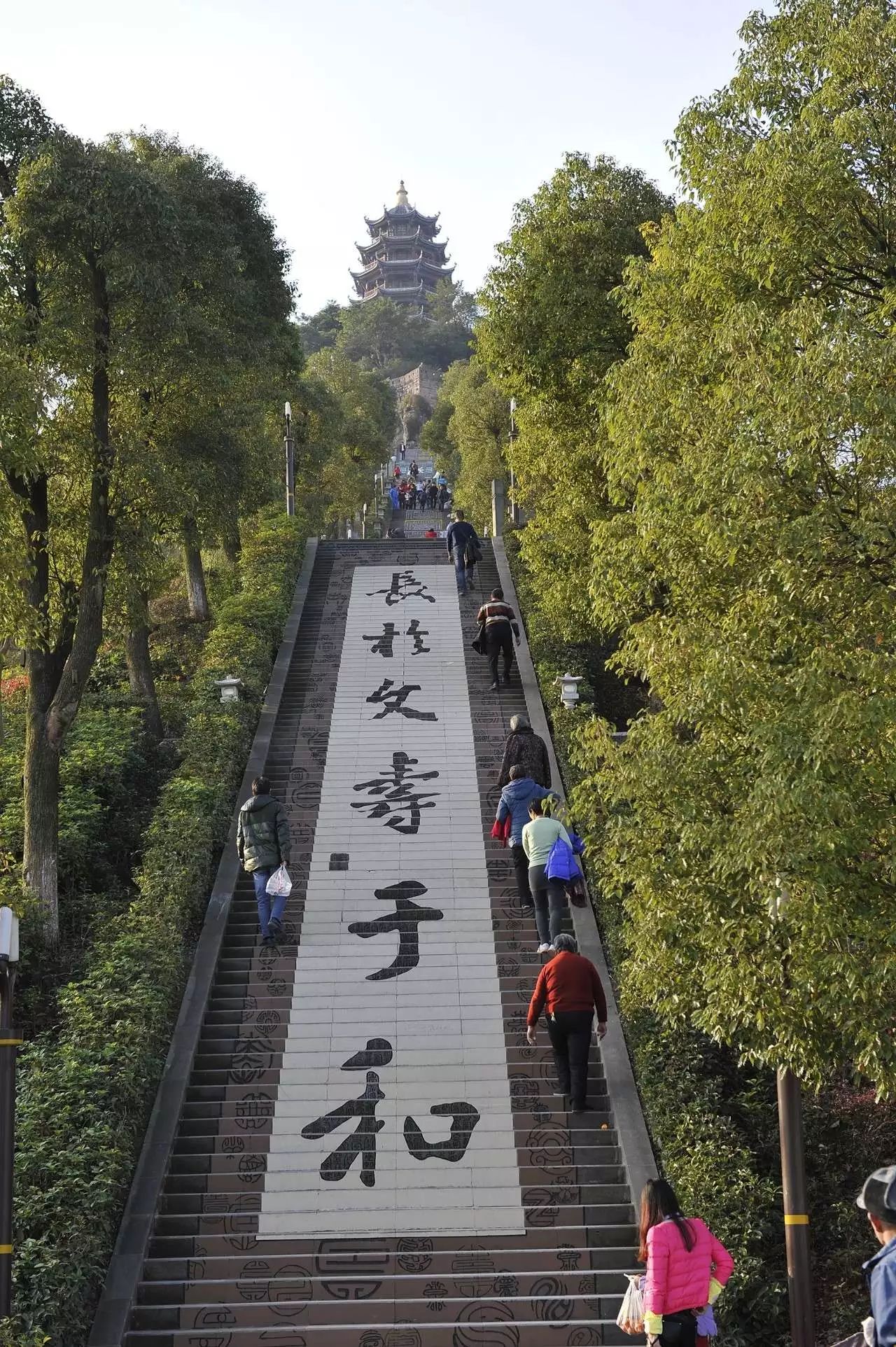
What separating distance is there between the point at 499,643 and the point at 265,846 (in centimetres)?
600

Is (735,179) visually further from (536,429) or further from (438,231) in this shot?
(438,231)

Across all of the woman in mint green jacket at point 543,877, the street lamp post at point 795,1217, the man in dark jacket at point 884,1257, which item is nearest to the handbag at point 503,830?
the woman in mint green jacket at point 543,877

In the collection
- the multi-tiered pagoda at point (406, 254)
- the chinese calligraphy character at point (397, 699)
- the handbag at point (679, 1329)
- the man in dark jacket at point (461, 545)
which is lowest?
the handbag at point (679, 1329)

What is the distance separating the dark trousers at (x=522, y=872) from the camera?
35.7 feet

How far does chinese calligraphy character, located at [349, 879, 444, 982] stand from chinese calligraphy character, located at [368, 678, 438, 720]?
3.89 meters

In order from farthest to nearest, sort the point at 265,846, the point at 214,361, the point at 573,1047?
the point at 214,361, the point at 265,846, the point at 573,1047

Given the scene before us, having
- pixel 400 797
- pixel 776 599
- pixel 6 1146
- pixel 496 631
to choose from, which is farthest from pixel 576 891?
pixel 496 631

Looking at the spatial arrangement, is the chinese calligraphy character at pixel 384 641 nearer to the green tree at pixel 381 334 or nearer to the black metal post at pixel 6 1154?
the black metal post at pixel 6 1154

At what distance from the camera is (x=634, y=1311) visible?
567 centimetres

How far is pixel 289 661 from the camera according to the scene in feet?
56.4

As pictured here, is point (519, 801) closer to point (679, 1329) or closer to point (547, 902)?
point (547, 902)

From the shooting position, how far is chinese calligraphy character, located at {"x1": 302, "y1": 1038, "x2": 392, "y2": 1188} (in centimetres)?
834

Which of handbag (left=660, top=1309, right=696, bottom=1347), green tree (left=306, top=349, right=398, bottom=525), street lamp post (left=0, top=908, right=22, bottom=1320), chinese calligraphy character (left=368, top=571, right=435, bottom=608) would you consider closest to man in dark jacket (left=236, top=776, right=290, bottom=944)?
street lamp post (left=0, top=908, right=22, bottom=1320)

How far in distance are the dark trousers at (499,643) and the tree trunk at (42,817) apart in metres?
5.94
